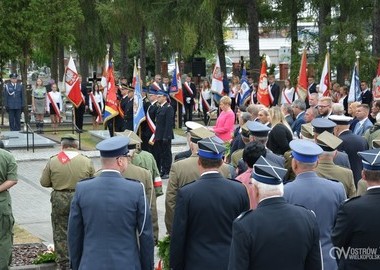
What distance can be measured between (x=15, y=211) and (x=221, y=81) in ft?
49.0

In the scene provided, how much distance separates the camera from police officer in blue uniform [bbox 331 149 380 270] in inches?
242

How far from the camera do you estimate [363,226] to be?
243 inches

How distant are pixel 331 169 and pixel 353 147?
3271 millimetres

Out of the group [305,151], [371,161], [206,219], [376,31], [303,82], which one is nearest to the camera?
[371,161]

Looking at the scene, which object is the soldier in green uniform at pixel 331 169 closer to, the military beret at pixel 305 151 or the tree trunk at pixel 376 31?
the military beret at pixel 305 151

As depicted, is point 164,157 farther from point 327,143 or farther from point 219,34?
point 219,34

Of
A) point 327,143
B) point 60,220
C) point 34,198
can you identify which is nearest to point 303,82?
point 34,198

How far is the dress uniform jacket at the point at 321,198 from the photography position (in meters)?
7.08

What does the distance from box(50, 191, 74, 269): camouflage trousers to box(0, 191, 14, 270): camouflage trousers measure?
91 cm

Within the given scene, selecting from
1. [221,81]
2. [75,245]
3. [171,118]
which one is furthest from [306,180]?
[221,81]

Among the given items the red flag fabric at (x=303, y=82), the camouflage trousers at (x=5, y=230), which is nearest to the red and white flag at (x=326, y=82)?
the red flag fabric at (x=303, y=82)

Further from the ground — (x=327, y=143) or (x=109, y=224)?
(x=327, y=143)

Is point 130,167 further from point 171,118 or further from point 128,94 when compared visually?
point 128,94

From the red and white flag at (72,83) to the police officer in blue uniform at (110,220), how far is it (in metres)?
17.1
